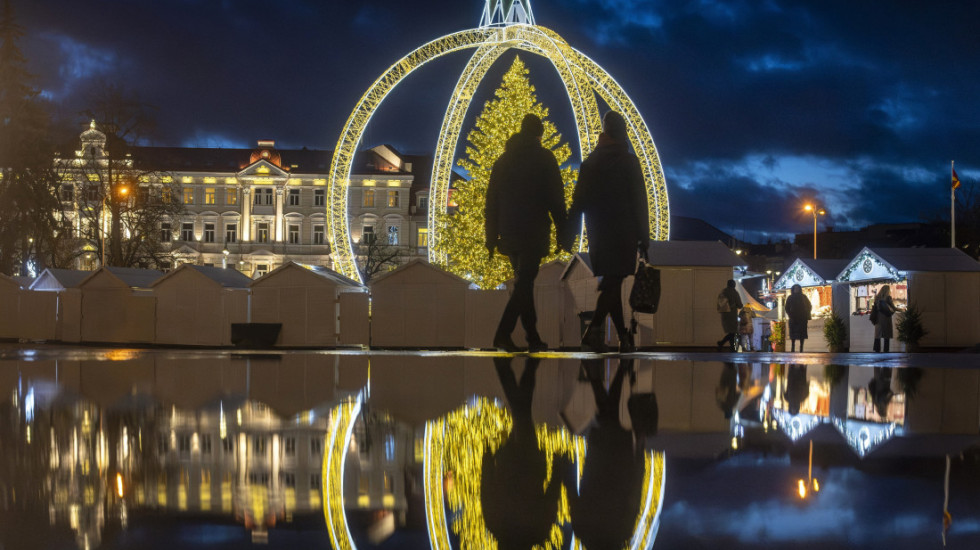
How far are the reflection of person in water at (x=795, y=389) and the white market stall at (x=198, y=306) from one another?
22159 millimetres

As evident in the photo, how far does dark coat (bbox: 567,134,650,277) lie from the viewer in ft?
21.9

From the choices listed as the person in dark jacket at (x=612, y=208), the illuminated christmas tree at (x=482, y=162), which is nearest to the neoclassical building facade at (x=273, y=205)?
the illuminated christmas tree at (x=482, y=162)

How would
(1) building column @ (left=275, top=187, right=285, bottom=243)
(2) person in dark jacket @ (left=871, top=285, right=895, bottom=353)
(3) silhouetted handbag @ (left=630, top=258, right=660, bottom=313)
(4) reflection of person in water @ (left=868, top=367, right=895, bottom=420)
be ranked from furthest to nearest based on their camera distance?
(1) building column @ (left=275, top=187, right=285, bottom=243) → (2) person in dark jacket @ (left=871, top=285, right=895, bottom=353) → (3) silhouetted handbag @ (left=630, top=258, right=660, bottom=313) → (4) reflection of person in water @ (left=868, top=367, right=895, bottom=420)

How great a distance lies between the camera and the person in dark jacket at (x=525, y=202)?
6719 mm

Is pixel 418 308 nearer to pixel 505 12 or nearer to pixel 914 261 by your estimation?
pixel 914 261

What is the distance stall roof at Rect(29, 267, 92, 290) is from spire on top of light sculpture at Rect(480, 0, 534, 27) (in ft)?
52.9

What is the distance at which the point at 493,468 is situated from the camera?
94.2 inches

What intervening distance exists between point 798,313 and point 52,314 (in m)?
20.8

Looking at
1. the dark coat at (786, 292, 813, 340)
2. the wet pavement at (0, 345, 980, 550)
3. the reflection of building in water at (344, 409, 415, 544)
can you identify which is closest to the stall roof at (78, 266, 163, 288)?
the dark coat at (786, 292, 813, 340)

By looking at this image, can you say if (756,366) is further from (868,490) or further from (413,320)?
(413,320)

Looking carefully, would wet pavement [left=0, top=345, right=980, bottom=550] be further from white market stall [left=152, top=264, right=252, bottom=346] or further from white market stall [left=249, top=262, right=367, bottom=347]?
white market stall [left=152, top=264, right=252, bottom=346]

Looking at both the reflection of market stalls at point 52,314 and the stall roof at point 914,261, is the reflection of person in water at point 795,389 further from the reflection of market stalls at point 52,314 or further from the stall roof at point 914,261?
the reflection of market stalls at point 52,314

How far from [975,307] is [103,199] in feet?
114

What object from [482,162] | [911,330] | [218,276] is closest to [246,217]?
[482,162]
